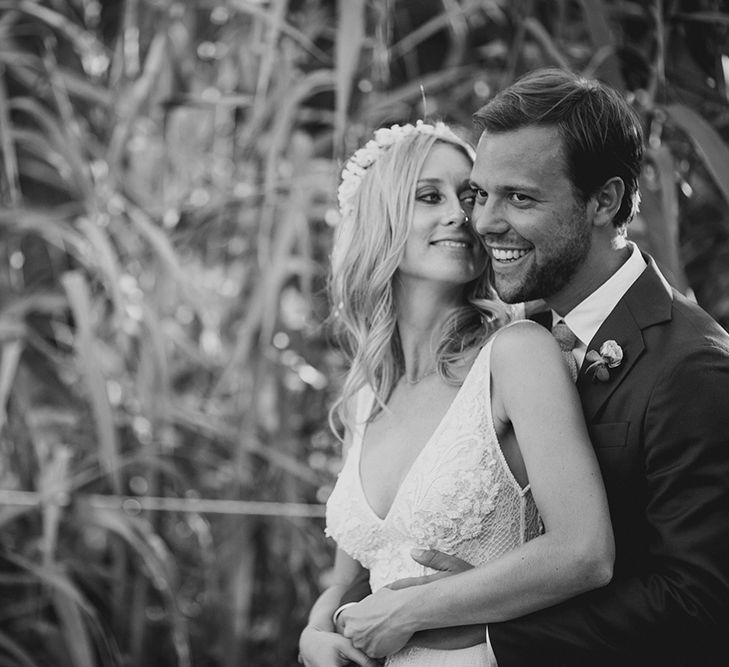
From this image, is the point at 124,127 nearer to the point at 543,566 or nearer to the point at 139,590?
the point at 139,590

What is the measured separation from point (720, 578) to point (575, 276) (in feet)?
1.36

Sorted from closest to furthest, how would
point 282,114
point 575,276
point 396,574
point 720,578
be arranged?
1. point 720,578
2. point 575,276
3. point 396,574
4. point 282,114

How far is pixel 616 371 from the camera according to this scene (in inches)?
51.3

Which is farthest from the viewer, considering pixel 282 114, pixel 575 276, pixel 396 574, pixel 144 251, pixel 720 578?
pixel 144 251

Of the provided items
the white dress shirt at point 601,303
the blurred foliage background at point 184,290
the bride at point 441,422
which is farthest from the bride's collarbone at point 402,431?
the blurred foliage background at point 184,290

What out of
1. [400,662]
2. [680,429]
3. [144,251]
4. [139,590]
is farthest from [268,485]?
[680,429]

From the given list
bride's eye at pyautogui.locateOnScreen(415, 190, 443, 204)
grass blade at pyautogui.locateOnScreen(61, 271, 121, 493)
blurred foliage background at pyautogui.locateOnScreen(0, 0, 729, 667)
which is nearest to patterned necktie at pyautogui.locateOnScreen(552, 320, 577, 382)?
bride's eye at pyautogui.locateOnScreen(415, 190, 443, 204)

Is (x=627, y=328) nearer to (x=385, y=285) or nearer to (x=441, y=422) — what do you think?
(x=441, y=422)

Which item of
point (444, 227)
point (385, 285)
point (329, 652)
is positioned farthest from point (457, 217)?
point (329, 652)

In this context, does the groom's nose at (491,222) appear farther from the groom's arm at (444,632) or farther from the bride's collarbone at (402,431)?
the groom's arm at (444,632)

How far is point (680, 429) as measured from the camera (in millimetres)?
1220

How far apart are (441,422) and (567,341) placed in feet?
0.69

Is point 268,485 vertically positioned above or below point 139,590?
above

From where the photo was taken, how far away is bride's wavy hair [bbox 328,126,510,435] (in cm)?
161
